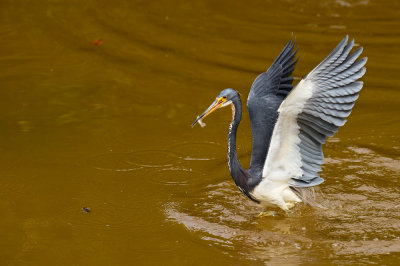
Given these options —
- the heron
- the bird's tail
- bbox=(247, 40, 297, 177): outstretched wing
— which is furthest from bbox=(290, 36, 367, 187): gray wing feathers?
the bird's tail

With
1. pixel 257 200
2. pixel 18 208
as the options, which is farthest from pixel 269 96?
pixel 18 208

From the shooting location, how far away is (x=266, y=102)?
5.17 m

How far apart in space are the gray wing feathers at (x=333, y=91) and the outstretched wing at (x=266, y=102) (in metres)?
0.43

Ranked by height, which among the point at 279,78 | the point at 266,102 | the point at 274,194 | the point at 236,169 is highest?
the point at 279,78

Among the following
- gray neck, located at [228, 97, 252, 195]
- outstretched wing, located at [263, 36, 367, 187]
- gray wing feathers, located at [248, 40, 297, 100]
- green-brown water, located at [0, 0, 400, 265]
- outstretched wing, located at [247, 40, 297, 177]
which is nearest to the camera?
outstretched wing, located at [263, 36, 367, 187]

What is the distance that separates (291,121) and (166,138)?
Result: 1809mm

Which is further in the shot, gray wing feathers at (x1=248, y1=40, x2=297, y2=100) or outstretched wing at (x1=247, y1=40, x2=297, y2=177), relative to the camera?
gray wing feathers at (x1=248, y1=40, x2=297, y2=100)

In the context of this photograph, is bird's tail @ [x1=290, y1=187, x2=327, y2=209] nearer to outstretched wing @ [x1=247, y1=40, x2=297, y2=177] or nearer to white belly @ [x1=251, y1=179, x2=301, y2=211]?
Result: white belly @ [x1=251, y1=179, x2=301, y2=211]

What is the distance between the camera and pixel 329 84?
4410 mm

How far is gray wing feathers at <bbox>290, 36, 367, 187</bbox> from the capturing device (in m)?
4.36

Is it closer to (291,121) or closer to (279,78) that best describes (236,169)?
(291,121)

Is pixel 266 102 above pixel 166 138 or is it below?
above

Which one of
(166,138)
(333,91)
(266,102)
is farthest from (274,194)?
(166,138)

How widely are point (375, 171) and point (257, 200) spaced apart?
1.09 m
